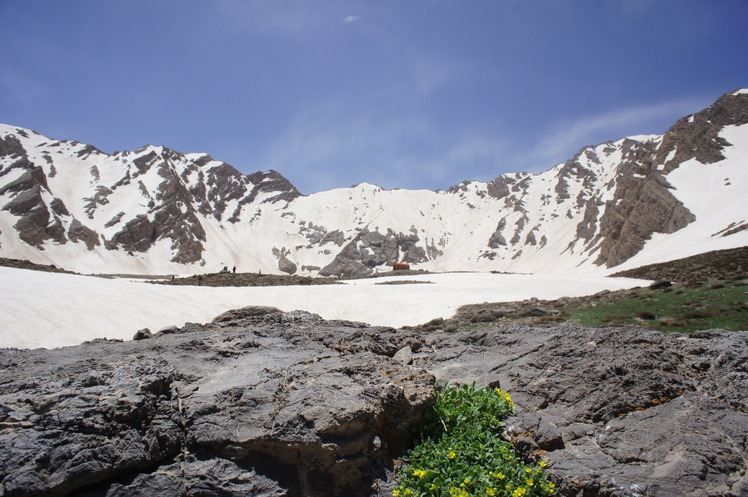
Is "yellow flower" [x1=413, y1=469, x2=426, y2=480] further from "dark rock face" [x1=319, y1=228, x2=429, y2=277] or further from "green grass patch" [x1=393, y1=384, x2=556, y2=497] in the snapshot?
"dark rock face" [x1=319, y1=228, x2=429, y2=277]

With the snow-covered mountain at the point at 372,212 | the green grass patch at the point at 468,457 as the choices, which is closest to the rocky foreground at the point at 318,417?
the green grass patch at the point at 468,457

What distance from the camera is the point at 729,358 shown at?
566 cm

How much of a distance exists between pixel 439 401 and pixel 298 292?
83.1 feet

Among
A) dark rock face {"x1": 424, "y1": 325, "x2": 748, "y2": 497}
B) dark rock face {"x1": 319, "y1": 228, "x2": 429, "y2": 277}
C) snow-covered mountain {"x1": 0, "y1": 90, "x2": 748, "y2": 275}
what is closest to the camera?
dark rock face {"x1": 424, "y1": 325, "x2": 748, "y2": 497}

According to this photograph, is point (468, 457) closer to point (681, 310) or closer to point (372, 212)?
point (681, 310)

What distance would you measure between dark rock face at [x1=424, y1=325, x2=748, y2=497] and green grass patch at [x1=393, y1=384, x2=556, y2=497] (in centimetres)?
26

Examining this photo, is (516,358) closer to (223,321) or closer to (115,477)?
(115,477)

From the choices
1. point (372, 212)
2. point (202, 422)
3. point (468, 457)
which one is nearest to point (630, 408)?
point (468, 457)

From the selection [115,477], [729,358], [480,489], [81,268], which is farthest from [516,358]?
[81,268]

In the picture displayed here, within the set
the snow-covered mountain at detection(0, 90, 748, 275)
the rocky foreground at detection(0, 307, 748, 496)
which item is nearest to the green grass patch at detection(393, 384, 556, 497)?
the rocky foreground at detection(0, 307, 748, 496)

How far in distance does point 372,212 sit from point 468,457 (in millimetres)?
151400

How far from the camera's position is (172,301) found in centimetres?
2352

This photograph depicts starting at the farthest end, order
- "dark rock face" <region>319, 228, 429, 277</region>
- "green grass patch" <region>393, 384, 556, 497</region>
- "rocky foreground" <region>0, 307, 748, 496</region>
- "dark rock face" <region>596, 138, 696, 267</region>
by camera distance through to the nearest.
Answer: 1. "dark rock face" <region>319, 228, 429, 277</region>
2. "dark rock face" <region>596, 138, 696, 267</region>
3. "green grass patch" <region>393, 384, 556, 497</region>
4. "rocky foreground" <region>0, 307, 748, 496</region>

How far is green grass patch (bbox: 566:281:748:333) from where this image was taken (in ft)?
46.2
